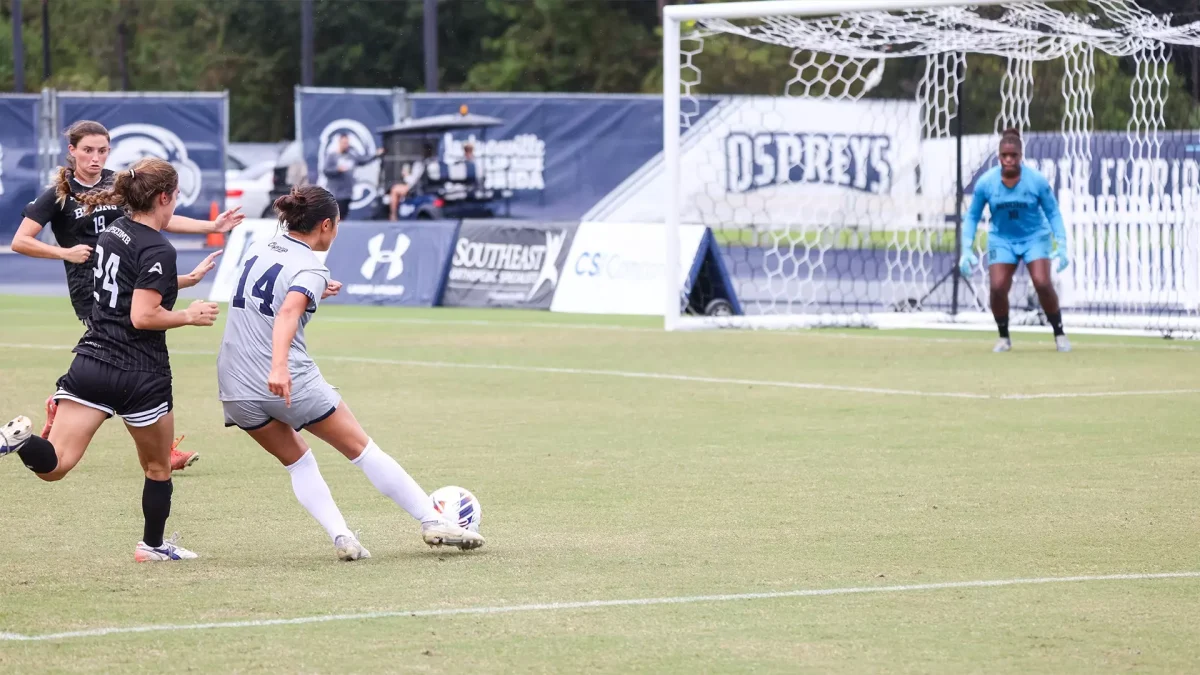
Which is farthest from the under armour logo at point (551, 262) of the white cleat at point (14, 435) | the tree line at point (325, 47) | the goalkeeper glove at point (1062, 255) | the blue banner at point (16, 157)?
the tree line at point (325, 47)

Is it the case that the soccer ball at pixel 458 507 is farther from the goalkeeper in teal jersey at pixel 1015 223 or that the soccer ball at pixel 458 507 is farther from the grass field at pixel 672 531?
the goalkeeper in teal jersey at pixel 1015 223

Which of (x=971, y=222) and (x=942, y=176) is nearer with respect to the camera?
(x=971, y=222)

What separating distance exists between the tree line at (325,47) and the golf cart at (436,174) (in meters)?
25.5

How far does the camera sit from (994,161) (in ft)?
80.3

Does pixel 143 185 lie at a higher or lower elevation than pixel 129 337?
higher

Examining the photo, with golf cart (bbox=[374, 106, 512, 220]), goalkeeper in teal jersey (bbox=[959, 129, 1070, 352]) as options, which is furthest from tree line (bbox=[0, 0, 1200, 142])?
goalkeeper in teal jersey (bbox=[959, 129, 1070, 352])

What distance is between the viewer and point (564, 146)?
30.8 metres

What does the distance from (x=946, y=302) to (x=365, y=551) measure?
15085 mm

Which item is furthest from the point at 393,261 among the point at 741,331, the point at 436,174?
the point at 436,174

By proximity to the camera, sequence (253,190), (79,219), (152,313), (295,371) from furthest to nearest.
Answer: (253,190)
(79,219)
(295,371)
(152,313)

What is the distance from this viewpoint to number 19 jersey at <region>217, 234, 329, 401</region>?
23.1 feet

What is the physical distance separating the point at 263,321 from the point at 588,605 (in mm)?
1773

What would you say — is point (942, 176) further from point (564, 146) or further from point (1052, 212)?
point (1052, 212)

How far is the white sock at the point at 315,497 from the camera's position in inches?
286
